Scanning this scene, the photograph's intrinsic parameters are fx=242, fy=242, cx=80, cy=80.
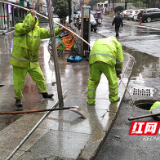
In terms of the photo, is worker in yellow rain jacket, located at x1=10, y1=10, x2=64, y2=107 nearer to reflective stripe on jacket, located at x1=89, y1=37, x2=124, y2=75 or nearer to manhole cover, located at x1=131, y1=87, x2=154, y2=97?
reflective stripe on jacket, located at x1=89, y1=37, x2=124, y2=75

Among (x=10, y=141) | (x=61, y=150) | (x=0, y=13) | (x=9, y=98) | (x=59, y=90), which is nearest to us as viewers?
(x=61, y=150)

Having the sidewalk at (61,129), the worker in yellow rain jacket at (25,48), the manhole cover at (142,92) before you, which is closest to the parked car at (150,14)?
the manhole cover at (142,92)

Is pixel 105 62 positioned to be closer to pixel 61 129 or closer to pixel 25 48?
pixel 61 129

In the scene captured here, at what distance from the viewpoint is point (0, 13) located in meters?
22.0

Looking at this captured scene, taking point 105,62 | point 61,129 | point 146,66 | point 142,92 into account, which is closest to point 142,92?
point 142,92

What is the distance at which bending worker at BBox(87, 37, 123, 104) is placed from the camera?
178 inches

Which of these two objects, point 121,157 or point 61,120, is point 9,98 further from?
point 121,157

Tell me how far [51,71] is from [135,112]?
3.96m

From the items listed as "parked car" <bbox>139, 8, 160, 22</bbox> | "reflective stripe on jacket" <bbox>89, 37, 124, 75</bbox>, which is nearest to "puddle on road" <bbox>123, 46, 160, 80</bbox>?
"reflective stripe on jacket" <bbox>89, 37, 124, 75</bbox>

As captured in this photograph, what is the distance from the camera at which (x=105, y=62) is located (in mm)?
4461

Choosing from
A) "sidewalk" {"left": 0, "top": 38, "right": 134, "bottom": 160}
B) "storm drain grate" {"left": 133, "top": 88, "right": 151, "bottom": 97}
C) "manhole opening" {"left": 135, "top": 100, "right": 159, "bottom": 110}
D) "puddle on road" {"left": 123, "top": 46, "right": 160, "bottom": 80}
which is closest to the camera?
"sidewalk" {"left": 0, "top": 38, "right": 134, "bottom": 160}

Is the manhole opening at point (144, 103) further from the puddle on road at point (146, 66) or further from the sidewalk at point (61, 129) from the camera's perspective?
the puddle on road at point (146, 66)

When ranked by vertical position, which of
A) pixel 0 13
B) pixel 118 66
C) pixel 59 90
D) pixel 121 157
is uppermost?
pixel 0 13

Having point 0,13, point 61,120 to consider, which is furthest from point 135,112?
point 0,13
